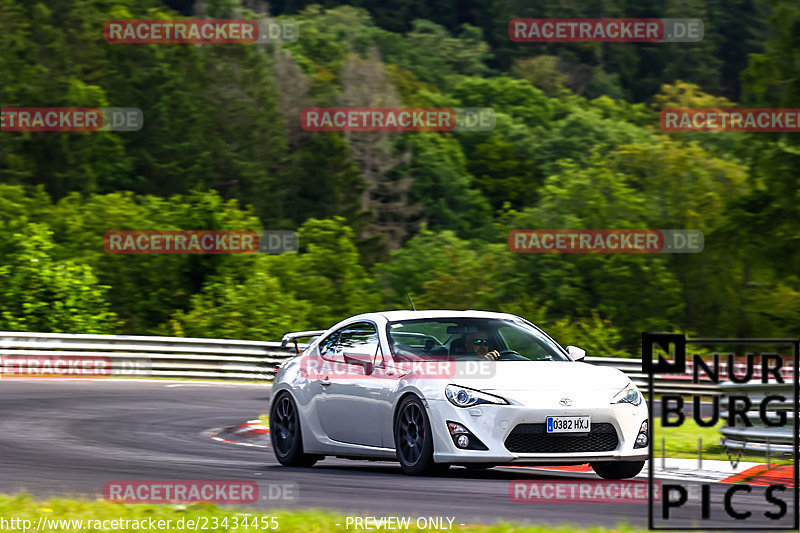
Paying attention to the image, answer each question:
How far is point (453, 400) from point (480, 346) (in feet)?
3.48

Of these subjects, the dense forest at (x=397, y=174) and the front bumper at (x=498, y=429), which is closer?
the front bumper at (x=498, y=429)

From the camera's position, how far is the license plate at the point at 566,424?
33.0 feet

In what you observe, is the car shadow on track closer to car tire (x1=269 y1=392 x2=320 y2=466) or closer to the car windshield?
car tire (x1=269 y1=392 x2=320 y2=466)

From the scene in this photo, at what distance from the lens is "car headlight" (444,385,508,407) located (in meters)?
10.1

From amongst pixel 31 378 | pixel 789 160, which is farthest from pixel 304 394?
pixel 789 160

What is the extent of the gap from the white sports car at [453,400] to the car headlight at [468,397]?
0.03ft

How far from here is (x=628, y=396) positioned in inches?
412
